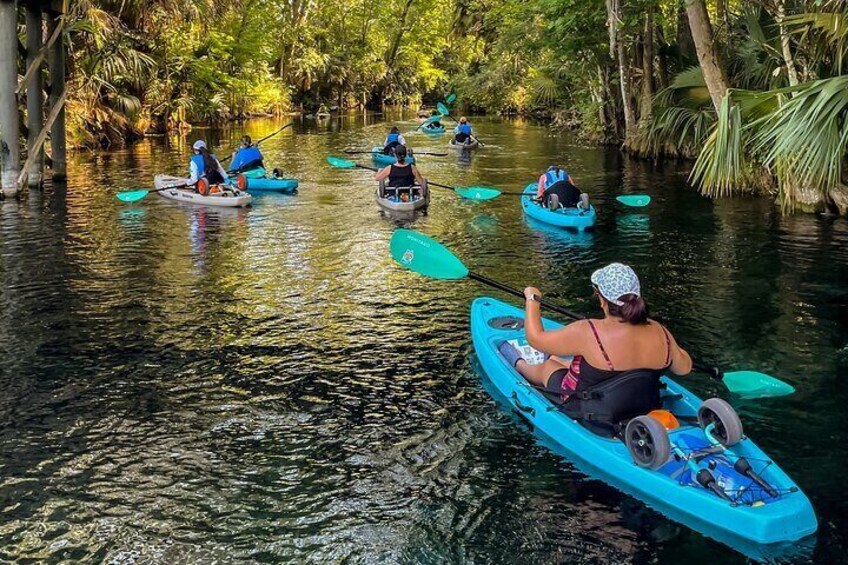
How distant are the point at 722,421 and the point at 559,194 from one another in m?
9.43

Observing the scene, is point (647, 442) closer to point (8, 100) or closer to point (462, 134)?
point (8, 100)

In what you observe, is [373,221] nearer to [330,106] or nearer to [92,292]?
[92,292]

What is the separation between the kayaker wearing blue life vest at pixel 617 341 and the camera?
5.21 meters

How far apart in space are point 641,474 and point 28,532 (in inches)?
148

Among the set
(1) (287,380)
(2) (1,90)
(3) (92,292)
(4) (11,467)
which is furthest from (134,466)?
(2) (1,90)

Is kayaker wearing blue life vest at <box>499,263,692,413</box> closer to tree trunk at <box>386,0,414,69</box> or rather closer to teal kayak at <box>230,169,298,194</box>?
teal kayak at <box>230,169,298,194</box>

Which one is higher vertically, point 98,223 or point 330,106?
point 330,106

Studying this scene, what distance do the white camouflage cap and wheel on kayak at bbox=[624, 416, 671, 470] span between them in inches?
30.5

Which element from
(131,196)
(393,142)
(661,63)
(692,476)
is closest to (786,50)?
(692,476)

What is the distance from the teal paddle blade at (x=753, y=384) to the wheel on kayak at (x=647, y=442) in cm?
176

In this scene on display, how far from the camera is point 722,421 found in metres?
Answer: 5.12

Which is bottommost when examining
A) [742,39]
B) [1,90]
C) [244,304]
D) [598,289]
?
[244,304]

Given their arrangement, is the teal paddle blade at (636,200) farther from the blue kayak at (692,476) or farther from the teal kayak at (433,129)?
the teal kayak at (433,129)

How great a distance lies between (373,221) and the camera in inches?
576
